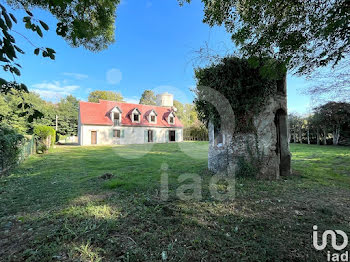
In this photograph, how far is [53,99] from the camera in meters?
35.3

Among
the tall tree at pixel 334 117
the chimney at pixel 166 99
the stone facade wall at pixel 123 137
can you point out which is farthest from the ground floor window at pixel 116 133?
the tall tree at pixel 334 117

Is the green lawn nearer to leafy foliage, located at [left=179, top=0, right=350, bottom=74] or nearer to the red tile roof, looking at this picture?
leafy foliage, located at [left=179, top=0, right=350, bottom=74]

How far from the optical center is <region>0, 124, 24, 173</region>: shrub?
545cm

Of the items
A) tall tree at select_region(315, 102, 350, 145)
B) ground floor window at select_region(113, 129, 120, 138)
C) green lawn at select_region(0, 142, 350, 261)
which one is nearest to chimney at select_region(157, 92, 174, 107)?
ground floor window at select_region(113, 129, 120, 138)

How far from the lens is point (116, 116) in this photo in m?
22.6

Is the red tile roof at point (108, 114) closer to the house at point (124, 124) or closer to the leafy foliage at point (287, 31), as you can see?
the house at point (124, 124)

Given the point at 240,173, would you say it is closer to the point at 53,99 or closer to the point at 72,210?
the point at 72,210

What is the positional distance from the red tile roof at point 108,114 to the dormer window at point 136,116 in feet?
1.75

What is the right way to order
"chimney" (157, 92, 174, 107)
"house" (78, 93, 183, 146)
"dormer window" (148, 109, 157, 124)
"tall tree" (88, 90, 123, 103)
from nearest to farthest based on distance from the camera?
"house" (78, 93, 183, 146)
"dormer window" (148, 109, 157, 124)
"chimney" (157, 92, 174, 107)
"tall tree" (88, 90, 123, 103)

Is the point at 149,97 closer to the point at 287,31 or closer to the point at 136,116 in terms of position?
the point at 136,116

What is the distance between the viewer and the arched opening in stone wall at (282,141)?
5555mm

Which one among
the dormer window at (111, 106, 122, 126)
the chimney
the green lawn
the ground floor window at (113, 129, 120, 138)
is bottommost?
the green lawn

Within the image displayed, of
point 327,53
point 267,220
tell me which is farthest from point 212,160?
point 327,53

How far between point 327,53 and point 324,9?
0.83m
